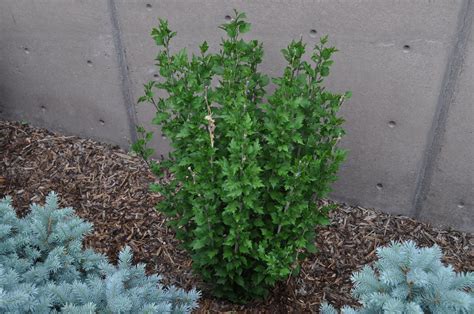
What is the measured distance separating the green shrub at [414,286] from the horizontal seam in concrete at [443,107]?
51.1 inches

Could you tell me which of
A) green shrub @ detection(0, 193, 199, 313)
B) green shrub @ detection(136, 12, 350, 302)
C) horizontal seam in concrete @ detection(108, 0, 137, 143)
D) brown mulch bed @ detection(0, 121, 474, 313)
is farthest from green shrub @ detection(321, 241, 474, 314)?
horizontal seam in concrete @ detection(108, 0, 137, 143)

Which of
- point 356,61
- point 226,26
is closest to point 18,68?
point 226,26

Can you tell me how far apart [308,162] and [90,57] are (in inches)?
84.0

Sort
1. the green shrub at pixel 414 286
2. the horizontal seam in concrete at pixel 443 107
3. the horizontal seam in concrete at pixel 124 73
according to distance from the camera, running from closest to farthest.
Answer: the green shrub at pixel 414 286
the horizontal seam in concrete at pixel 443 107
the horizontal seam in concrete at pixel 124 73

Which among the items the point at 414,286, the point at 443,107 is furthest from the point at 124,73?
the point at 414,286

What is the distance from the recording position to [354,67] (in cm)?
287

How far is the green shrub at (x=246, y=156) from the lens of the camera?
2.09m

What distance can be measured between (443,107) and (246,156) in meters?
1.40

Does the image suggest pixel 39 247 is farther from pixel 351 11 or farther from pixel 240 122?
pixel 351 11

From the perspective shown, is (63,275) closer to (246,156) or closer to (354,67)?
(246,156)

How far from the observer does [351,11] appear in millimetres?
2725

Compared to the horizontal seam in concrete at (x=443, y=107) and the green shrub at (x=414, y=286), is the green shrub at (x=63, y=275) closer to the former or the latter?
the green shrub at (x=414, y=286)

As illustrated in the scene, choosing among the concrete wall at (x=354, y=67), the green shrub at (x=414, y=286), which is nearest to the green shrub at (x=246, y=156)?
the green shrub at (x=414, y=286)

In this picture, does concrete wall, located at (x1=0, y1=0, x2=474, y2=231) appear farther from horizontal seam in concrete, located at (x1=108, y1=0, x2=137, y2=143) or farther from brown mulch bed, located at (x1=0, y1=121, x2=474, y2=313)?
brown mulch bed, located at (x1=0, y1=121, x2=474, y2=313)
